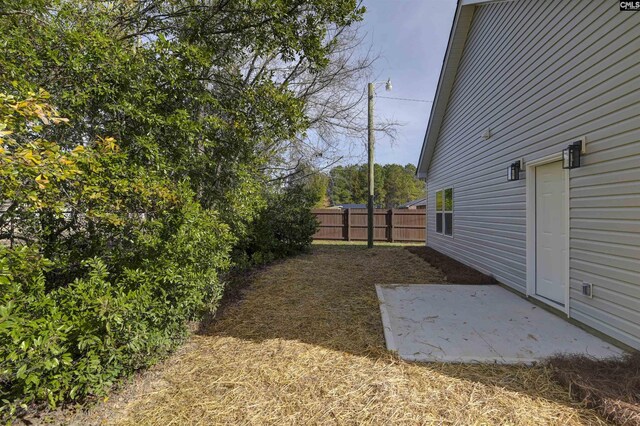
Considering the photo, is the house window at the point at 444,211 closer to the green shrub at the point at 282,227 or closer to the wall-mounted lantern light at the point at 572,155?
the green shrub at the point at 282,227

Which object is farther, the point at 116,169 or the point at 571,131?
the point at 571,131

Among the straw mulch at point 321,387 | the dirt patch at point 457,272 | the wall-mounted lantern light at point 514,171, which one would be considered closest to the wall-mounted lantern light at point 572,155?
the wall-mounted lantern light at point 514,171

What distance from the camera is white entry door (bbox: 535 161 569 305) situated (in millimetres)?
4199

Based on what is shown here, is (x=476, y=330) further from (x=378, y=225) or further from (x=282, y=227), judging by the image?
(x=378, y=225)

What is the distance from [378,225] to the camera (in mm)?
15906

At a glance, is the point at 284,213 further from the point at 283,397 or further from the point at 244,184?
the point at 283,397

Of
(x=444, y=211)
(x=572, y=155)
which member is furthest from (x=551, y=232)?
(x=444, y=211)

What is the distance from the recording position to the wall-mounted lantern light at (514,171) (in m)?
5.22

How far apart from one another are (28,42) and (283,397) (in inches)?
132

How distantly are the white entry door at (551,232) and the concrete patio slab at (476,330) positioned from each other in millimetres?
365

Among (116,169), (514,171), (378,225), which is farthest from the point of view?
(378,225)

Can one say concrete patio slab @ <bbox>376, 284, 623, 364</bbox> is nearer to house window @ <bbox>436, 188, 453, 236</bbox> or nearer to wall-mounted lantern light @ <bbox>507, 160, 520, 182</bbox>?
wall-mounted lantern light @ <bbox>507, 160, 520, 182</bbox>

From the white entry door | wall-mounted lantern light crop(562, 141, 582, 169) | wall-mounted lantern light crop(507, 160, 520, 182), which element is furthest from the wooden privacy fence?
wall-mounted lantern light crop(562, 141, 582, 169)

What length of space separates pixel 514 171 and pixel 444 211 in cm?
471
